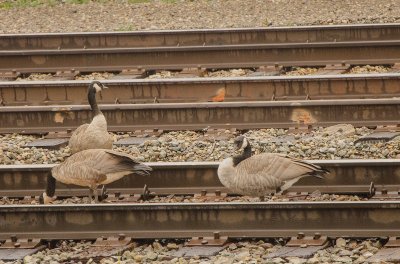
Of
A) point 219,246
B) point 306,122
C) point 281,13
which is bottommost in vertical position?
point 219,246

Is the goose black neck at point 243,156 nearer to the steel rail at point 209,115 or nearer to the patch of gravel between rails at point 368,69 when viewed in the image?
the steel rail at point 209,115

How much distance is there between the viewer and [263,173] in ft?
37.7

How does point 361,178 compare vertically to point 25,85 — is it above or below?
below

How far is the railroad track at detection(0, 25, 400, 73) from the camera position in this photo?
1739 cm

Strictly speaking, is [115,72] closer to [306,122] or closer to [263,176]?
[306,122]

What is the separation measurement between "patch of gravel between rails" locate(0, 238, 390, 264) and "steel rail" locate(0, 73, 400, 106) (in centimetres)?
482

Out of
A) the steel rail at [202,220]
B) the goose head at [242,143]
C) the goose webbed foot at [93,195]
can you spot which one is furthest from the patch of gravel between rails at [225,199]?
the steel rail at [202,220]

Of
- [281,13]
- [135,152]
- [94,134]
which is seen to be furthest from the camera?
[281,13]

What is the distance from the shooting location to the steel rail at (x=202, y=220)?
10750 millimetres

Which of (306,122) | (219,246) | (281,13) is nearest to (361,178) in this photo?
(219,246)

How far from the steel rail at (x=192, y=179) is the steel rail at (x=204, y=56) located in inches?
207

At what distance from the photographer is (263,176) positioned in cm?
1146

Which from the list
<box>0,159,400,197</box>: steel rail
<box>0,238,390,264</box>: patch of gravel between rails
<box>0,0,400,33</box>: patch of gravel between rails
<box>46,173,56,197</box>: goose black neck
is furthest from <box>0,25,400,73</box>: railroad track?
<box>0,238,390,264</box>: patch of gravel between rails

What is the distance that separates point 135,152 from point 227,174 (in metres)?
2.65
